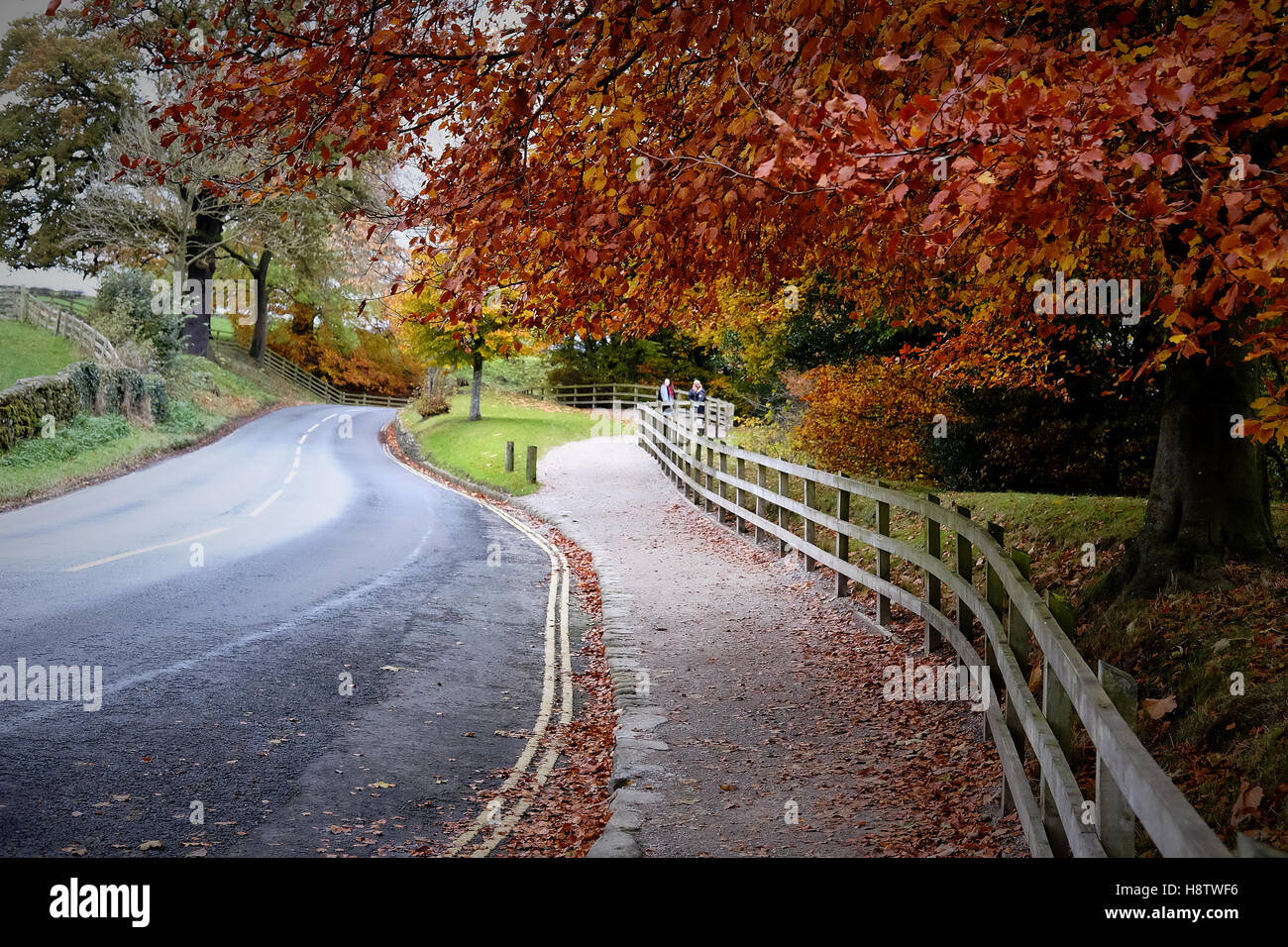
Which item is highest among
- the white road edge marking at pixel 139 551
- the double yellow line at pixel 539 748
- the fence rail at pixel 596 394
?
the fence rail at pixel 596 394

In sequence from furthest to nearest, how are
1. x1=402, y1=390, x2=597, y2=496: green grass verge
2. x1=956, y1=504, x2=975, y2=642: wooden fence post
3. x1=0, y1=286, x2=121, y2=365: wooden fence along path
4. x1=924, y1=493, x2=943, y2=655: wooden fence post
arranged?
x1=0, y1=286, x2=121, y2=365: wooden fence along path
x1=402, y1=390, x2=597, y2=496: green grass verge
x1=924, y1=493, x2=943, y2=655: wooden fence post
x1=956, y1=504, x2=975, y2=642: wooden fence post

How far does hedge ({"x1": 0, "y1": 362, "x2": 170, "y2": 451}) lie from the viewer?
21.9 metres

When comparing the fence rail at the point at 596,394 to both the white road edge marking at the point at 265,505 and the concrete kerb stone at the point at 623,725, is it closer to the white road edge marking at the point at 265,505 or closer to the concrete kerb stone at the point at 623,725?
the white road edge marking at the point at 265,505

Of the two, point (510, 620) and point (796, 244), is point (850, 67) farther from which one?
point (510, 620)

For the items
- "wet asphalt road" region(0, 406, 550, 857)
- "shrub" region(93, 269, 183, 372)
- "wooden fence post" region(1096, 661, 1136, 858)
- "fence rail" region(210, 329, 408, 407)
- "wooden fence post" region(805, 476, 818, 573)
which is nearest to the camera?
"wooden fence post" region(1096, 661, 1136, 858)

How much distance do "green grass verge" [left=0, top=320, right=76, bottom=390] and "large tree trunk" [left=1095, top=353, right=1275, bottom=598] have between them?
24.6m

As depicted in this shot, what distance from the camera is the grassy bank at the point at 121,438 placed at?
20266mm

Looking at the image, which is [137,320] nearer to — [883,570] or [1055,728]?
[883,570]

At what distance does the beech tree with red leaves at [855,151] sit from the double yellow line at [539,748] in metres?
3.41

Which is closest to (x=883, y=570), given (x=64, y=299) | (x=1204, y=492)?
(x=1204, y=492)

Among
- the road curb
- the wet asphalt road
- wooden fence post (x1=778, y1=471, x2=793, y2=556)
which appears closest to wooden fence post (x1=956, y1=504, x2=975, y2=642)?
the road curb

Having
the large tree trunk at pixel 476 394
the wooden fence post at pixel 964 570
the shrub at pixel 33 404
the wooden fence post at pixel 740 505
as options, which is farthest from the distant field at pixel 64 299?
the wooden fence post at pixel 964 570

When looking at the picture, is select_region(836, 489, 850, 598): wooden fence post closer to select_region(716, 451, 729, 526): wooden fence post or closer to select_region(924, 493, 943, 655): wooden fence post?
select_region(924, 493, 943, 655): wooden fence post
